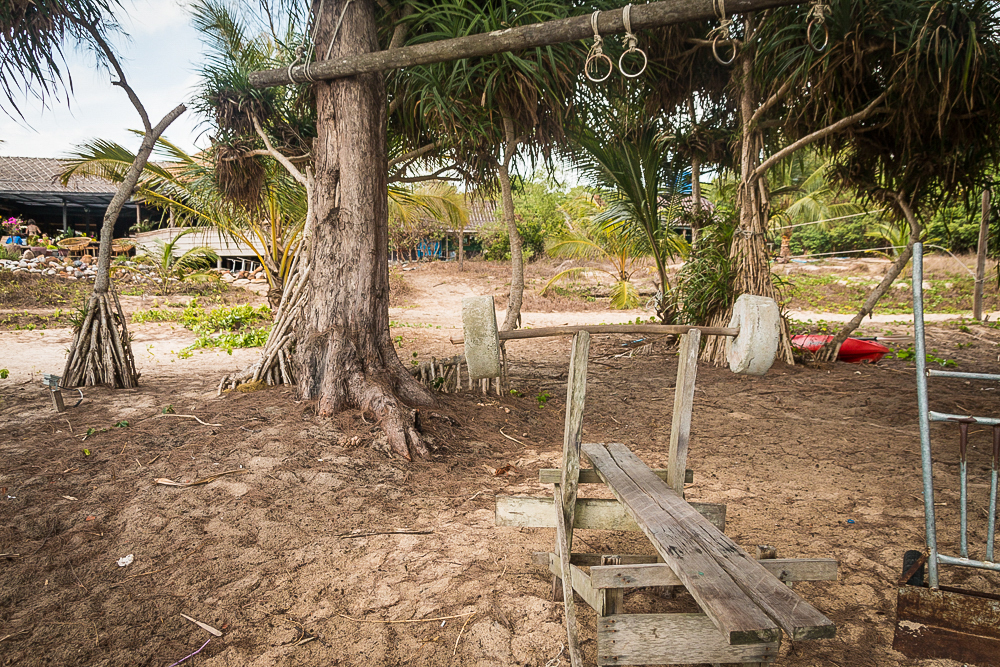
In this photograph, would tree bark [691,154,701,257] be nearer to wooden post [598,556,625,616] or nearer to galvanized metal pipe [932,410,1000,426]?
galvanized metal pipe [932,410,1000,426]

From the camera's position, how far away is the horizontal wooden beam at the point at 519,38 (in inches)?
115

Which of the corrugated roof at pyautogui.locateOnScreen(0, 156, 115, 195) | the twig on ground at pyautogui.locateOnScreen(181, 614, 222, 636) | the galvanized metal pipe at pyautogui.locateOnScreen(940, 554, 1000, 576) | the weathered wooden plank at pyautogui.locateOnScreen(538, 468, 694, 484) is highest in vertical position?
the corrugated roof at pyautogui.locateOnScreen(0, 156, 115, 195)

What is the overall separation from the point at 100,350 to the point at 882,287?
7447 mm

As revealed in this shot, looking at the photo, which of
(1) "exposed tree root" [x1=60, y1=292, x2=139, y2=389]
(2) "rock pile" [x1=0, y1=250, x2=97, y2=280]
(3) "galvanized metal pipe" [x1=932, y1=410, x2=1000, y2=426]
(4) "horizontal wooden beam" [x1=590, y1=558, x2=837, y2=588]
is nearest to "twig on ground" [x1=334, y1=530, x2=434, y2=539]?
(4) "horizontal wooden beam" [x1=590, y1=558, x2=837, y2=588]

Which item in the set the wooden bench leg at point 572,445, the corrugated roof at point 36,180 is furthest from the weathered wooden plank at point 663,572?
the corrugated roof at point 36,180

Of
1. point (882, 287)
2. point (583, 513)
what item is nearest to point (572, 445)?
point (583, 513)

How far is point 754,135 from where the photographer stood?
6418 millimetres

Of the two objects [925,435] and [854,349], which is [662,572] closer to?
[925,435]

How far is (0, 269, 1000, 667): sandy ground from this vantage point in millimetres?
2143

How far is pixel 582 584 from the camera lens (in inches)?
80.4

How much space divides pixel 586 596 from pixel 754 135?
19.4 feet

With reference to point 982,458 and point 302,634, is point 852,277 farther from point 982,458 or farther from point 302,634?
point 302,634

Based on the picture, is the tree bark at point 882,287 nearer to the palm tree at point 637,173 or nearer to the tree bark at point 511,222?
the palm tree at point 637,173

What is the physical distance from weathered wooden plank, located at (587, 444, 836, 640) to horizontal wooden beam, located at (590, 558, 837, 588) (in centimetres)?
14
